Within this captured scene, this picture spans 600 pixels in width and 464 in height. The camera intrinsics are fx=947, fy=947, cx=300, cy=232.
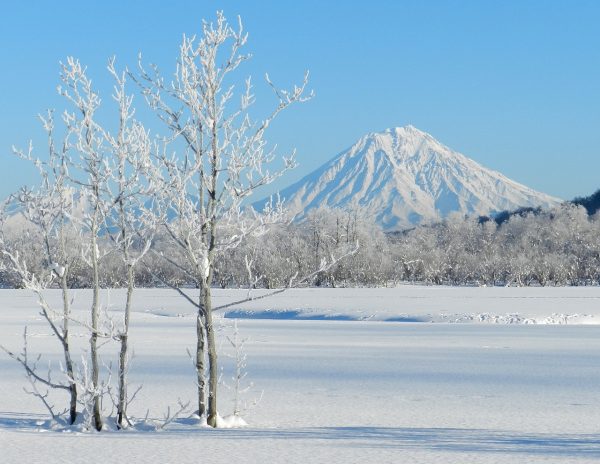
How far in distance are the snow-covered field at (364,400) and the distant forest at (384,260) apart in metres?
39.0

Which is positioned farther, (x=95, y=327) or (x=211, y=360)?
(x=95, y=327)

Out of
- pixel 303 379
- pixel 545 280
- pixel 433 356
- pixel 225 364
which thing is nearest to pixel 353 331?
pixel 433 356

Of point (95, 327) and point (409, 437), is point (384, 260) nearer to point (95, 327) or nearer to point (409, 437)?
point (95, 327)

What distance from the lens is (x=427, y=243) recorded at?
10050 centimetres

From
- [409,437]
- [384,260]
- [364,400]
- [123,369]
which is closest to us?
[409,437]

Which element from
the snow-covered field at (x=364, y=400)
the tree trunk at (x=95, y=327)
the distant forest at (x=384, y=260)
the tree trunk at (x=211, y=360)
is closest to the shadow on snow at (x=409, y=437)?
the snow-covered field at (x=364, y=400)

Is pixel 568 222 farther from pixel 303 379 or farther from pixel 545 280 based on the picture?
pixel 303 379

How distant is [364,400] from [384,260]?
63329mm

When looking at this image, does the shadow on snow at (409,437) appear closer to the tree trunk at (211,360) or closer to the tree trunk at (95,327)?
the tree trunk at (211,360)

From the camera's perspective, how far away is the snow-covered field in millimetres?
8336

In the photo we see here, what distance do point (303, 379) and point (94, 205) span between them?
607cm

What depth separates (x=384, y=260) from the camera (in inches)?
2970

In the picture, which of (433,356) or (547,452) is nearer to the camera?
(547,452)

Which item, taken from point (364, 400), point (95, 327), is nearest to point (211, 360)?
point (95, 327)
